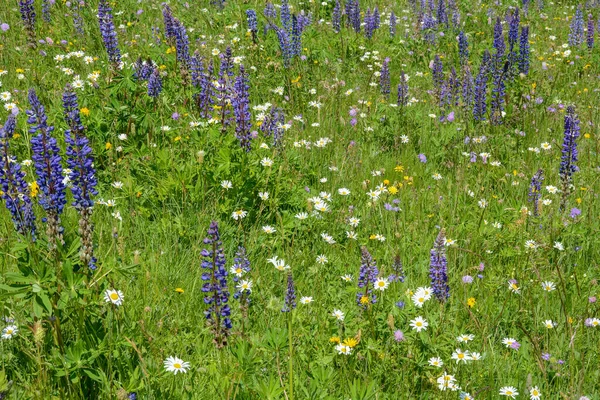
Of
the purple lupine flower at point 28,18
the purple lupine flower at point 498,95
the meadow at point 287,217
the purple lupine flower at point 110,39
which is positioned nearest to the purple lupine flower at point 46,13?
the meadow at point 287,217

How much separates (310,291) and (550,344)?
1.28m

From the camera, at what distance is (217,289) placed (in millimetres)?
2701

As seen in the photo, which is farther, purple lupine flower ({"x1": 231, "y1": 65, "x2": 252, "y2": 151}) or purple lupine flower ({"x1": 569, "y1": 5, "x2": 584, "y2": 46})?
purple lupine flower ({"x1": 569, "y1": 5, "x2": 584, "y2": 46})

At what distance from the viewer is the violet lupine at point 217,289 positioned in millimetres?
2672

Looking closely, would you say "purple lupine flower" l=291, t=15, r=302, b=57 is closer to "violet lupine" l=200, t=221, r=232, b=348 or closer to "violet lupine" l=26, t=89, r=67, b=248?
"violet lupine" l=26, t=89, r=67, b=248

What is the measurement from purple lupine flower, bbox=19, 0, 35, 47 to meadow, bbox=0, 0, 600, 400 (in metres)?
0.03

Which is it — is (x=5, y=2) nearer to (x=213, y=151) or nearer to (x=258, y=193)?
(x=213, y=151)

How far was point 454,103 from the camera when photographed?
5984 millimetres

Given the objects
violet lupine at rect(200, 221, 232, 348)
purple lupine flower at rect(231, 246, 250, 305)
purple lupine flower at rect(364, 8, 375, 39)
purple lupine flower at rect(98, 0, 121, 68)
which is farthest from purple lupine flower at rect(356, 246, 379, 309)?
purple lupine flower at rect(364, 8, 375, 39)

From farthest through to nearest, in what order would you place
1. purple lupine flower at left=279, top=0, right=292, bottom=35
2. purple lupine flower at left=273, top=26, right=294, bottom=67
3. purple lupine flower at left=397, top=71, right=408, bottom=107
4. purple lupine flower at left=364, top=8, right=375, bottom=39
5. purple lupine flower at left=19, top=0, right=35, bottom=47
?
1. purple lupine flower at left=364, top=8, right=375, bottom=39
2. purple lupine flower at left=279, top=0, right=292, bottom=35
3. purple lupine flower at left=273, top=26, right=294, bottom=67
4. purple lupine flower at left=19, top=0, right=35, bottom=47
5. purple lupine flower at left=397, top=71, right=408, bottom=107

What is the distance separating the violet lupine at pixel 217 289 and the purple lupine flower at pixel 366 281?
661 mm

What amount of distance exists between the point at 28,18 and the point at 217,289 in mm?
4829

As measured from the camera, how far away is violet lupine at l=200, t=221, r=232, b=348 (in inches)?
105

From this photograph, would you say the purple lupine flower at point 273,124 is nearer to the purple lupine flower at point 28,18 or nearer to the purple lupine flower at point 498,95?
the purple lupine flower at point 498,95
